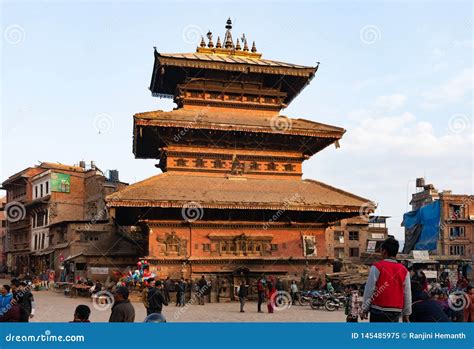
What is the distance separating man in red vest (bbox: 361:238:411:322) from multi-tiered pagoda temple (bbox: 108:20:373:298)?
19.3 m

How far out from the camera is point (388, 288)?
25.4 ft

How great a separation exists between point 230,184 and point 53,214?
3948cm

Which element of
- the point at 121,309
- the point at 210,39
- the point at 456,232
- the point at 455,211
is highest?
the point at 210,39

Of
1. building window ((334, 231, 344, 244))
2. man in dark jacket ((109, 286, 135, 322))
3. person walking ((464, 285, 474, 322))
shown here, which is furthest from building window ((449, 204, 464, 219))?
man in dark jacket ((109, 286, 135, 322))

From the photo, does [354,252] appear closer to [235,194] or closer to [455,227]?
[455,227]

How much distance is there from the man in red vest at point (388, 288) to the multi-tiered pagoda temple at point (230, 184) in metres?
19.3

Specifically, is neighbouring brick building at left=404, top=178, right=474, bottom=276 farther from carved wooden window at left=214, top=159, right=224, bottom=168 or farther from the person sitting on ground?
the person sitting on ground

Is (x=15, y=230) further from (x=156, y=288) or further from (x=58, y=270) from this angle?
(x=156, y=288)

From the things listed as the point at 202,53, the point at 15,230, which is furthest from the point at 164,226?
the point at 15,230

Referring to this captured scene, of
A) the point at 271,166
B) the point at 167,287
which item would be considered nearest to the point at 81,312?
the point at 167,287

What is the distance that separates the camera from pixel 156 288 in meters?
13.8

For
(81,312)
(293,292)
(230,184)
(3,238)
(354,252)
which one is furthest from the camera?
(3,238)

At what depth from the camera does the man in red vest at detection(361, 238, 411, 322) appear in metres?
7.75

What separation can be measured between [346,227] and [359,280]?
37990mm
